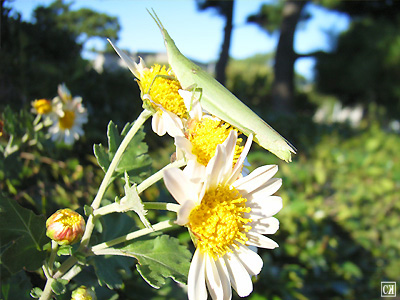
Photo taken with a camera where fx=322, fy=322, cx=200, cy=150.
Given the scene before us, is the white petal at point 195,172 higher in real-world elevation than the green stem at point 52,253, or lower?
higher

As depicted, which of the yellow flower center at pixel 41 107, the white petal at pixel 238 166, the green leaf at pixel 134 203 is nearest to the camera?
the green leaf at pixel 134 203

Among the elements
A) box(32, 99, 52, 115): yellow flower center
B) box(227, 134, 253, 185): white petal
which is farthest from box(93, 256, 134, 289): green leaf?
box(32, 99, 52, 115): yellow flower center

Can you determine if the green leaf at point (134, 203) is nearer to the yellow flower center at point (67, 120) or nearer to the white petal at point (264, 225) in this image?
the white petal at point (264, 225)

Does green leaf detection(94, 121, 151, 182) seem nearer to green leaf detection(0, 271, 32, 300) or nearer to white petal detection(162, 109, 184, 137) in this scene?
white petal detection(162, 109, 184, 137)

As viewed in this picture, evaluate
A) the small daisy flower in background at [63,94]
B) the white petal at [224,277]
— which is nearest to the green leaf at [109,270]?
the white petal at [224,277]

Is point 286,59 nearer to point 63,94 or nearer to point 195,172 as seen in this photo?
point 63,94

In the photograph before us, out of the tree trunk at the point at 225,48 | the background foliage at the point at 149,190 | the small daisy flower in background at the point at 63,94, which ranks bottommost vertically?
the background foliage at the point at 149,190

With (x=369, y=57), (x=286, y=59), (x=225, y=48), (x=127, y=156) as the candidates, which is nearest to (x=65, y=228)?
(x=127, y=156)

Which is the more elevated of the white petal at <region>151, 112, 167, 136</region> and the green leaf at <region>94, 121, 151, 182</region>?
the white petal at <region>151, 112, 167, 136</region>
